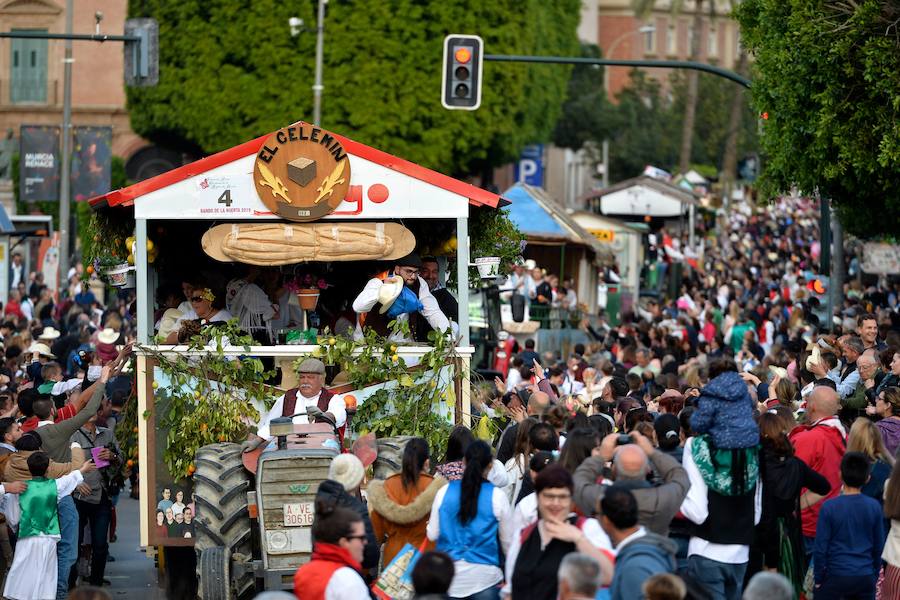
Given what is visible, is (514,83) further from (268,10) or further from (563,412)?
(563,412)

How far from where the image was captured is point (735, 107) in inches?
3007

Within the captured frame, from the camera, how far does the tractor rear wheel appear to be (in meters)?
11.6

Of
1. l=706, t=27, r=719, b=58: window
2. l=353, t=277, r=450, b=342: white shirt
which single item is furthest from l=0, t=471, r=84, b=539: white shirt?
l=706, t=27, r=719, b=58: window

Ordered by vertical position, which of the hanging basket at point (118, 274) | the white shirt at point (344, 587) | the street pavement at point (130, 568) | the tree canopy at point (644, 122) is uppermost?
the tree canopy at point (644, 122)

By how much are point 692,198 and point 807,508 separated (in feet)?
117

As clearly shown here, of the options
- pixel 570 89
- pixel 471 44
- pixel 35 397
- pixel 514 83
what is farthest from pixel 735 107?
pixel 35 397

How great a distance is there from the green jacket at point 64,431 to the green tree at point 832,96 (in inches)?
311

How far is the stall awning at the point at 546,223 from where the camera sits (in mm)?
33281

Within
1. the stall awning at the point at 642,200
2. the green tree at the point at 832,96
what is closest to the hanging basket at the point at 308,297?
the green tree at the point at 832,96

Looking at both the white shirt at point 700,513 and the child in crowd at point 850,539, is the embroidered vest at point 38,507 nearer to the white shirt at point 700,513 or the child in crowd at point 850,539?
the white shirt at point 700,513

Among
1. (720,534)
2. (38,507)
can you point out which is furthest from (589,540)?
(38,507)

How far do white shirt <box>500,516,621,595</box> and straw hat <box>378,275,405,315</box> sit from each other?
13.4 feet

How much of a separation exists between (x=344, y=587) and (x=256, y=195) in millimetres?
5152

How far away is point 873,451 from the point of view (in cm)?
1069
